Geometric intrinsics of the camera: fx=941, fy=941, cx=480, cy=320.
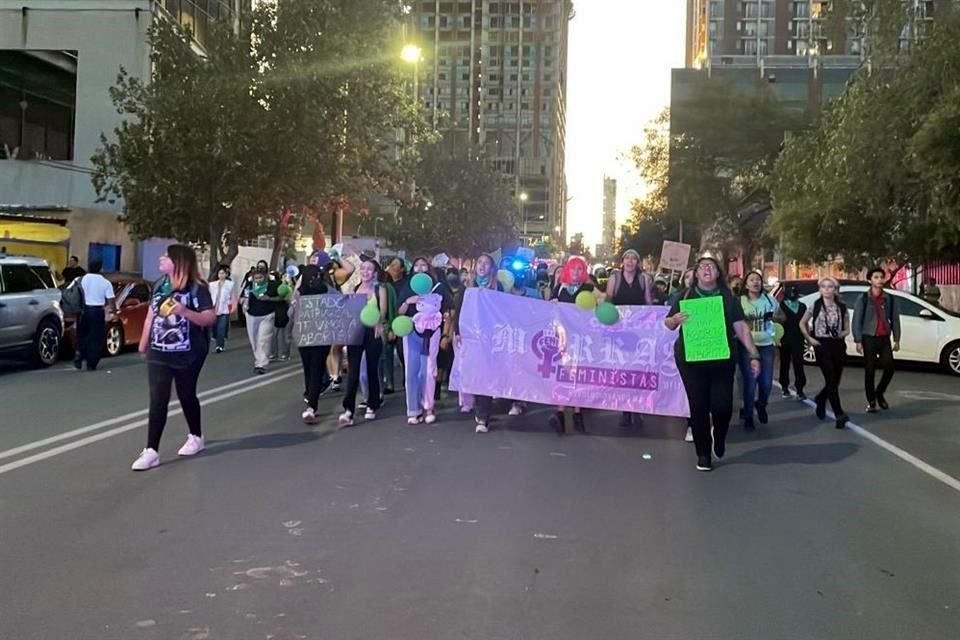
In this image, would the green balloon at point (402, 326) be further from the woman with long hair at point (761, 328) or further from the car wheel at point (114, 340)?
the car wheel at point (114, 340)

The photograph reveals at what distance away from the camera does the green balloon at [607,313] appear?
930cm

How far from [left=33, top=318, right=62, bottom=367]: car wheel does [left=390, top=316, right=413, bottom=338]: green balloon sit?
8.28 meters

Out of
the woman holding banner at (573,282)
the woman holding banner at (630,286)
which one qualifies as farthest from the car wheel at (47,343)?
the woman holding banner at (630,286)

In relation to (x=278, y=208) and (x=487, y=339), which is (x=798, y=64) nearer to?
(x=278, y=208)

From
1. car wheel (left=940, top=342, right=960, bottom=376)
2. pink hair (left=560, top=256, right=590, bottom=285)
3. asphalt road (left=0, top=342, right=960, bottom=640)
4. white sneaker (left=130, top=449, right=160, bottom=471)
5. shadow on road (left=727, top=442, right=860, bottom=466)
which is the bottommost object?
asphalt road (left=0, top=342, right=960, bottom=640)

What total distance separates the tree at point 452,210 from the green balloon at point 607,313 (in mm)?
45424

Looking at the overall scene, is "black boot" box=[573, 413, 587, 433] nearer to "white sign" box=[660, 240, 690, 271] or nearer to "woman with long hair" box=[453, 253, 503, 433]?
"woman with long hair" box=[453, 253, 503, 433]

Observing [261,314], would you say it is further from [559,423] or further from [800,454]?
[800,454]

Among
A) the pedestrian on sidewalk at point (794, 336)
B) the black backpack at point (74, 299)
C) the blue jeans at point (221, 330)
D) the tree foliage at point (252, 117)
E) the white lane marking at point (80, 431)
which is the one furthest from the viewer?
the tree foliage at point (252, 117)

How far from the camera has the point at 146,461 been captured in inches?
293

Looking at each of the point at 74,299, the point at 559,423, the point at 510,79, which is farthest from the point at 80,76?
the point at 510,79

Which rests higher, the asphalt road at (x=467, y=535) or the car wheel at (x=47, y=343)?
the car wheel at (x=47, y=343)

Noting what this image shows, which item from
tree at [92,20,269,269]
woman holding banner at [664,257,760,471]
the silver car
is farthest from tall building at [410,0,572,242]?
woman holding banner at [664,257,760,471]

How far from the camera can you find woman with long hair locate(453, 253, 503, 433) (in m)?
9.68
